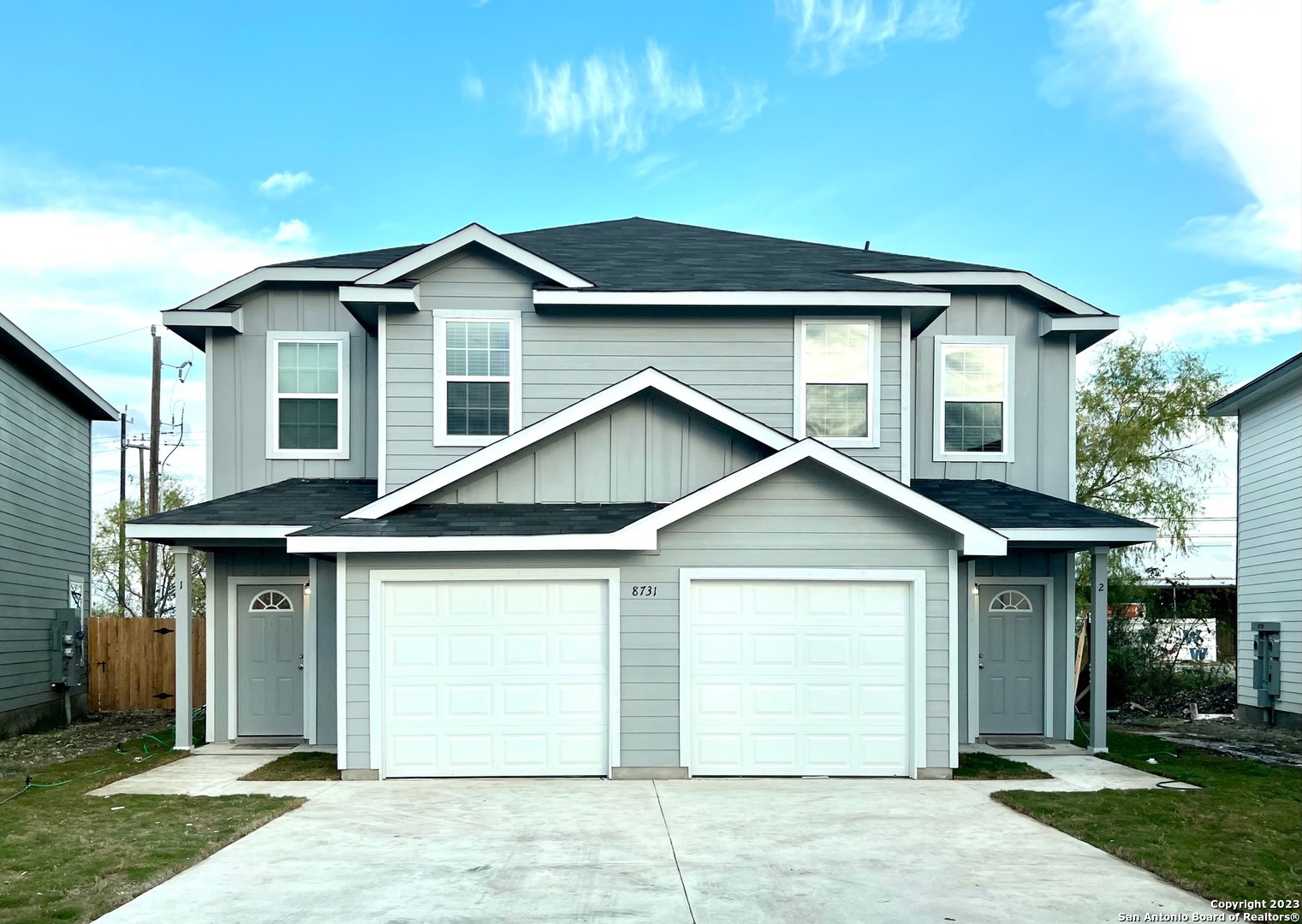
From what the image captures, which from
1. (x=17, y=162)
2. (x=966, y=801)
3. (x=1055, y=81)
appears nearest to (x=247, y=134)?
(x=17, y=162)

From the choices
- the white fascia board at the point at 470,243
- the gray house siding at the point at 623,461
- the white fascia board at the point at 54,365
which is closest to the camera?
the gray house siding at the point at 623,461

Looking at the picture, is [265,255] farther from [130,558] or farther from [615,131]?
[615,131]

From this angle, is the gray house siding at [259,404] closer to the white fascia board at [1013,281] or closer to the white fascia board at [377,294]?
the white fascia board at [377,294]

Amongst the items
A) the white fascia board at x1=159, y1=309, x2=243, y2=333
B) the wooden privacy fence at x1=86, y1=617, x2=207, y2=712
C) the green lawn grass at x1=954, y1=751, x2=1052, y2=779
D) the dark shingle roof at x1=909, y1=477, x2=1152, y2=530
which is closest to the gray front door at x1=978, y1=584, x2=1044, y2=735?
the dark shingle roof at x1=909, y1=477, x2=1152, y2=530

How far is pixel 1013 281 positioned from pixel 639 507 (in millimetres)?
6260

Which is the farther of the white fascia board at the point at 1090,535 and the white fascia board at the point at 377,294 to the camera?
the white fascia board at the point at 377,294

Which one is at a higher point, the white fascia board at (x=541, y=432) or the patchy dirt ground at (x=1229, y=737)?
the white fascia board at (x=541, y=432)

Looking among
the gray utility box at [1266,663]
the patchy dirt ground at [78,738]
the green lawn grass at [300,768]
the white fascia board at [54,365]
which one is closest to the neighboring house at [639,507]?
the green lawn grass at [300,768]

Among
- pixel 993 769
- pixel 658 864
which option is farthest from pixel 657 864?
pixel 993 769

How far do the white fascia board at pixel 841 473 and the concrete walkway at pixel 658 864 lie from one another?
2589 millimetres

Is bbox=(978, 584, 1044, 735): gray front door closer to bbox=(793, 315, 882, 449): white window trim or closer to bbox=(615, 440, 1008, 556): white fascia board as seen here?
bbox=(793, 315, 882, 449): white window trim

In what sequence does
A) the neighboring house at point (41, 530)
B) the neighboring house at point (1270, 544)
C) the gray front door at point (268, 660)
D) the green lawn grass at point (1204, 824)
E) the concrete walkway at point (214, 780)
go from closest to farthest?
the green lawn grass at point (1204, 824), the concrete walkway at point (214, 780), the gray front door at point (268, 660), the neighboring house at point (41, 530), the neighboring house at point (1270, 544)

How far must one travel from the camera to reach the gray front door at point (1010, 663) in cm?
1411

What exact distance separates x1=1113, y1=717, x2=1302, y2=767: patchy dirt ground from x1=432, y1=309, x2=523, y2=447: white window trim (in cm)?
1019
